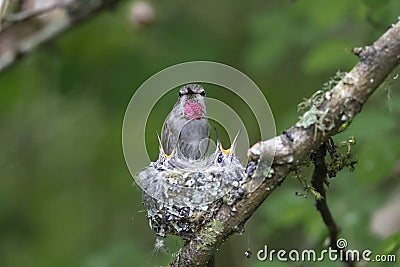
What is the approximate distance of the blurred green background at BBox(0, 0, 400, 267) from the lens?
138 inches

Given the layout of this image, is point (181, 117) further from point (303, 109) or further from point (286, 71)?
point (286, 71)

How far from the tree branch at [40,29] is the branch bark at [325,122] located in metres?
1.94

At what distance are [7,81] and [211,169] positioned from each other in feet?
7.55

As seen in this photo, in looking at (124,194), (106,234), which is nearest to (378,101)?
(124,194)

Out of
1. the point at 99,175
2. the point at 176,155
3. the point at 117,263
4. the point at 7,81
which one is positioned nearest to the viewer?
the point at 176,155

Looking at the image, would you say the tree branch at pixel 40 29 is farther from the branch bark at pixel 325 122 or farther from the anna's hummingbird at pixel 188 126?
the branch bark at pixel 325 122

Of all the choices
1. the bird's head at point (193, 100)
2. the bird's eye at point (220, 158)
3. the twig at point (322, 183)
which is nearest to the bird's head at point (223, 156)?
the bird's eye at point (220, 158)

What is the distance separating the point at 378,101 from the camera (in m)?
3.42

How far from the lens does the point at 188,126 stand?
2.61 metres

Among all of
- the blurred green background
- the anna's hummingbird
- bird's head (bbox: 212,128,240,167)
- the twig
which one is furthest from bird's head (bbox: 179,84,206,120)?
the blurred green background

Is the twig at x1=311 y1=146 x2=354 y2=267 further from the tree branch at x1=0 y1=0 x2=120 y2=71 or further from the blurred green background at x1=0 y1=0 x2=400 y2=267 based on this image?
the tree branch at x1=0 y1=0 x2=120 y2=71

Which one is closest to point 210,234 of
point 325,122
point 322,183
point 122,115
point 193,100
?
point 322,183

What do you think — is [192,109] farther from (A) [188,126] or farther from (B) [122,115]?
(B) [122,115]

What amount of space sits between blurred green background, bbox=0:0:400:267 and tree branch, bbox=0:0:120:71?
0.13 metres
